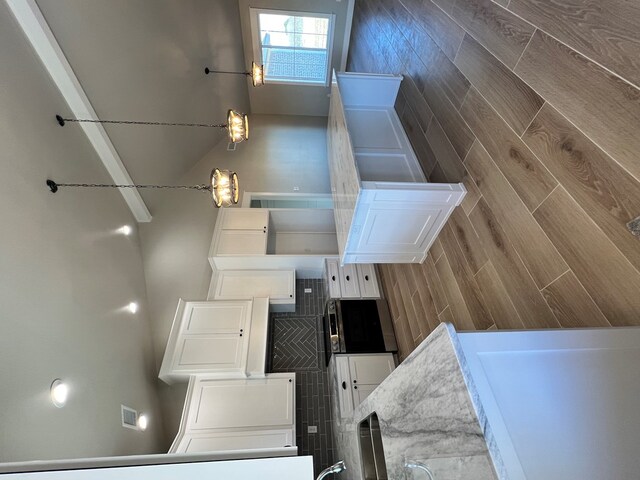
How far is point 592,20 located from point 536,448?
1.20m

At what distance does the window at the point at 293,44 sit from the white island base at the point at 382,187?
3.54m

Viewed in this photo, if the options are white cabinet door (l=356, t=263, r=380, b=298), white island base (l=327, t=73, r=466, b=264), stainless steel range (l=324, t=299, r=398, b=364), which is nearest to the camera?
white island base (l=327, t=73, r=466, b=264)

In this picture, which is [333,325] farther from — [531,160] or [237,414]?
[531,160]

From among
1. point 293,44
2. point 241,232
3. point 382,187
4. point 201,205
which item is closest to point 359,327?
point 382,187

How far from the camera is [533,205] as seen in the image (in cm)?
104

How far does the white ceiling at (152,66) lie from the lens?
1.87 meters

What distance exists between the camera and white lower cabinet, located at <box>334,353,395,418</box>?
225 centimetres

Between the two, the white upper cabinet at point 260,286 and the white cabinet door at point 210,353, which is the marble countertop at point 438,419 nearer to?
the white cabinet door at point 210,353

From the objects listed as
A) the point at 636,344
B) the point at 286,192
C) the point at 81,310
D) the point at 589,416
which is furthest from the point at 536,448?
the point at 286,192

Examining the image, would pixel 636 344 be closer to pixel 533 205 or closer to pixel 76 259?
pixel 533 205

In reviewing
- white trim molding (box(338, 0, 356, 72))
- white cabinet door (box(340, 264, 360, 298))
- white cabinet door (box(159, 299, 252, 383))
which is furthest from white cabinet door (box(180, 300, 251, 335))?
white trim molding (box(338, 0, 356, 72))

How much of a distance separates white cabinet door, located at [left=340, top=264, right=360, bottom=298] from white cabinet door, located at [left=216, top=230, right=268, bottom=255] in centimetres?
101

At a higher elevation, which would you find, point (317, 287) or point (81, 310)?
point (317, 287)

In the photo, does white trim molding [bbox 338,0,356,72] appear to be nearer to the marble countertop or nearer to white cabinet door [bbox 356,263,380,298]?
white cabinet door [bbox 356,263,380,298]
